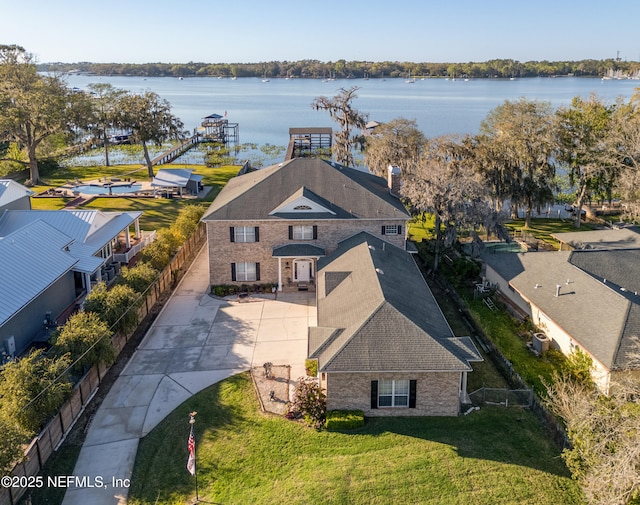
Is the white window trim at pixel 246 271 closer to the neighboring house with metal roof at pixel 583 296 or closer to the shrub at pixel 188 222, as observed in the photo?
the shrub at pixel 188 222

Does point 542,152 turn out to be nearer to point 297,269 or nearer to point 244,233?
point 297,269

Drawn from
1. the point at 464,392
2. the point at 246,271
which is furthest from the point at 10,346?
the point at 464,392

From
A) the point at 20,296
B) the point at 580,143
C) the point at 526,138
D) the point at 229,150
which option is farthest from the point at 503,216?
the point at 229,150

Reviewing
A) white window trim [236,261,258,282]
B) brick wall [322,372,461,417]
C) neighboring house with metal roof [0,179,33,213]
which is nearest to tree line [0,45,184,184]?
neighboring house with metal roof [0,179,33,213]

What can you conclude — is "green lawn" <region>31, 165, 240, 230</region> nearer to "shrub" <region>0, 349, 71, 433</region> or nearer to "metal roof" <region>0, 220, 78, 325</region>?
"metal roof" <region>0, 220, 78, 325</region>

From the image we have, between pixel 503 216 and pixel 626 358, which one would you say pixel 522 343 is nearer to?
pixel 626 358

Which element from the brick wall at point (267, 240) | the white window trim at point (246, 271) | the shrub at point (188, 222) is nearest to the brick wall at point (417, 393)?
the brick wall at point (267, 240)

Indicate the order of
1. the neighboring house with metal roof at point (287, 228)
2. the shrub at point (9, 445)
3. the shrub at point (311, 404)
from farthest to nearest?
the neighboring house with metal roof at point (287, 228), the shrub at point (311, 404), the shrub at point (9, 445)
